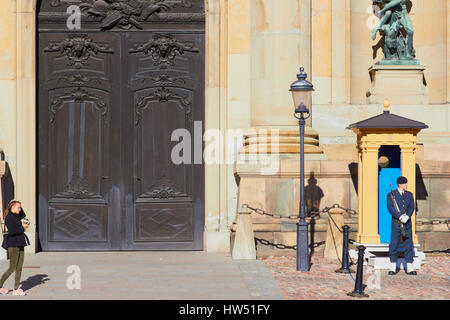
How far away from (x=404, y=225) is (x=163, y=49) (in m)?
6.63

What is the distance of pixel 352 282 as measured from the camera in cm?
1399

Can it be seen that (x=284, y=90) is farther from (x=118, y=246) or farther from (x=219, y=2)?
(x=118, y=246)

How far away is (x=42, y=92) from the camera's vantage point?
18.8 m

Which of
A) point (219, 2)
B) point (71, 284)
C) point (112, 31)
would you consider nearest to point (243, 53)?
point (219, 2)

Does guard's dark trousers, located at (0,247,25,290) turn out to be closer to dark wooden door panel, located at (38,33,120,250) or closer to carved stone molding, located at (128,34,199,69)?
dark wooden door panel, located at (38,33,120,250)

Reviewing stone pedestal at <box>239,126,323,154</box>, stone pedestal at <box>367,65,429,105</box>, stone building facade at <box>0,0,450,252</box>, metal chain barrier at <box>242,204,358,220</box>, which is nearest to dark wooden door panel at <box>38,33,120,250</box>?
stone building facade at <box>0,0,450,252</box>

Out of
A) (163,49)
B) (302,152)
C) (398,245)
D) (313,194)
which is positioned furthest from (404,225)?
(163,49)

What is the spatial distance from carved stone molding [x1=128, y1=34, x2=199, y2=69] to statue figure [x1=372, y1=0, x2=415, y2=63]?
13.0ft

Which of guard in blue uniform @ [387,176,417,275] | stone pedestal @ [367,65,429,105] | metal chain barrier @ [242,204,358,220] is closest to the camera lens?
guard in blue uniform @ [387,176,417,275]

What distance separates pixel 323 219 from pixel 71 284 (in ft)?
18.9

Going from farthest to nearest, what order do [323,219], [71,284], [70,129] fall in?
1. [70,129]
2. [323,219]
3. [71,284]

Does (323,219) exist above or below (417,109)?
below

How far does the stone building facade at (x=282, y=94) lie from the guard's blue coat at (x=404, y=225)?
2.55 metres

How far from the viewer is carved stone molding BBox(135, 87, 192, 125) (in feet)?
61.5
